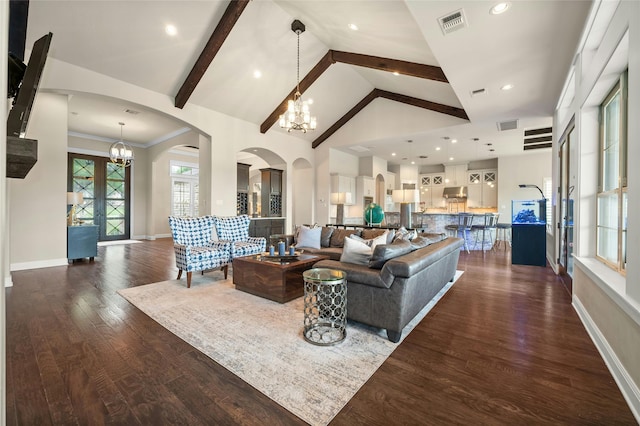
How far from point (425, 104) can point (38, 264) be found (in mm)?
8578

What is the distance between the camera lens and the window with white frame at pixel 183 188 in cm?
1025

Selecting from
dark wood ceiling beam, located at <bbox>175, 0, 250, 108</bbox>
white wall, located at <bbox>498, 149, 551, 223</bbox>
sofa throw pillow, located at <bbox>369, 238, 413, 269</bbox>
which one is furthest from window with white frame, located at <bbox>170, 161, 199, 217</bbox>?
white wall, located at <bbox>498, 149, 551, 223</bbox>

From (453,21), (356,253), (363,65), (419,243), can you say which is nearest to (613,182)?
(419,243)

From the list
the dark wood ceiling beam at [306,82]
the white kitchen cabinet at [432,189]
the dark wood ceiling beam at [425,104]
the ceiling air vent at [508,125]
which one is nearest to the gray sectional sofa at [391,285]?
the dark wood ceiling beam at [425,104]

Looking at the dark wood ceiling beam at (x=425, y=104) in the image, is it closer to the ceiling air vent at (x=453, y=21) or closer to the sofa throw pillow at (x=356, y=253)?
the ceiling air vent at (x=453, y=21)

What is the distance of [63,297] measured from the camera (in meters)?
3.44

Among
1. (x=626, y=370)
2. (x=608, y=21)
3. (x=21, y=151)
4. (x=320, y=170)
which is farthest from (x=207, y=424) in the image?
(x=320, y=170)

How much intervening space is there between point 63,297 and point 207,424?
10.8ft

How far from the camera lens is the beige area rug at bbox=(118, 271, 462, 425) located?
5.60 ft

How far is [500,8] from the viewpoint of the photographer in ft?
8.42

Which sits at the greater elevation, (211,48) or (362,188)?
(211,48)

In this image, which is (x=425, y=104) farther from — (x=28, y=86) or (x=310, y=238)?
(x=28, y=86)

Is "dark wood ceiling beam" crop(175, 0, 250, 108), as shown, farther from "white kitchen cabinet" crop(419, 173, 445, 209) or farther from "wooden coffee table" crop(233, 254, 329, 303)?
"white kitchen cabinet" crop(419, 173, 445, 209)

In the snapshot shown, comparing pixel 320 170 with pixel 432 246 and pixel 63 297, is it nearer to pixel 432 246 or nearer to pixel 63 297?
pixel 432 246
